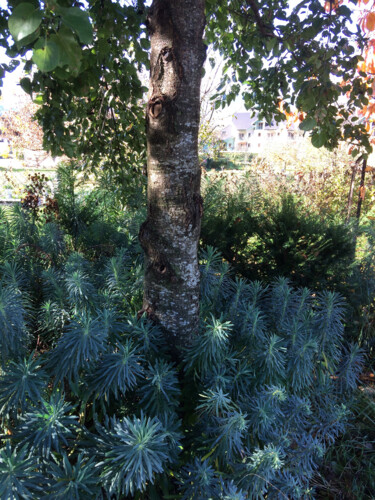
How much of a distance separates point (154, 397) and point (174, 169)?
1.03 m

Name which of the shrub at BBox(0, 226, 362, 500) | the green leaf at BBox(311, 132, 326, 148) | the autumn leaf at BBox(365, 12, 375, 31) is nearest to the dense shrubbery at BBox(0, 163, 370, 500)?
the shrub at BBox(0, 226, 362, 500)

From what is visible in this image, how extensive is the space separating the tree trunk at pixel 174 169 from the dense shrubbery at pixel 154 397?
6.6 inches

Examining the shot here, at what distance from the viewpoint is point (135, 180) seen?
3.37 m

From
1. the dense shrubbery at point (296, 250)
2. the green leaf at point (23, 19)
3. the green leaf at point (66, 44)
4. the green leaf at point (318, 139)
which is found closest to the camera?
the green leaf at point (23, 19)

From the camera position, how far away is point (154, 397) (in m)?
1.35

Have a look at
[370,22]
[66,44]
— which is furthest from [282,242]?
[66,44]

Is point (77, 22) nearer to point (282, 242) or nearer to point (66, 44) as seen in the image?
point (66, 44)

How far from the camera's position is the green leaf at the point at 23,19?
987mm

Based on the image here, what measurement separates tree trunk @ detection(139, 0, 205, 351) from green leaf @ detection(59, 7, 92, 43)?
0.66 metres

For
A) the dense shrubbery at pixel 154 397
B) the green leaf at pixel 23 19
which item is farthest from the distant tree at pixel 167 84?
the dense shrubbery at pixel 154 397

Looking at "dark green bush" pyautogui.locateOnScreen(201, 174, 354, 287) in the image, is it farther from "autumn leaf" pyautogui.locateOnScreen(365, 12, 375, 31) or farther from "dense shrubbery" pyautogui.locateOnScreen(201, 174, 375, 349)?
"autumn leaf" pyautogui.locateOnScreen(365, 12, 375, 31)

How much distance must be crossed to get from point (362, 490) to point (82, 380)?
1.61m

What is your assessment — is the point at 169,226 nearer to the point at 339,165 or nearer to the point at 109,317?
the point at 109,317

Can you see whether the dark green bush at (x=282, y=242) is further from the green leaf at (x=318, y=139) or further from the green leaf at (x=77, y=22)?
the green leaf at (x=77, y=22)
